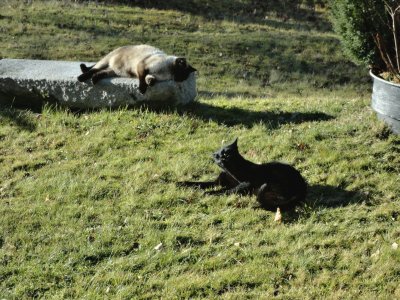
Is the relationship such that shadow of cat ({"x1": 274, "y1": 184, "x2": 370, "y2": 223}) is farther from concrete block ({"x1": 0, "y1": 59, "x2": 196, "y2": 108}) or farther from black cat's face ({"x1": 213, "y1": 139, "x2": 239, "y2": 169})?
concrete block ({"x1": 0, "y1": 59, "x2": 196, "y2": 108})

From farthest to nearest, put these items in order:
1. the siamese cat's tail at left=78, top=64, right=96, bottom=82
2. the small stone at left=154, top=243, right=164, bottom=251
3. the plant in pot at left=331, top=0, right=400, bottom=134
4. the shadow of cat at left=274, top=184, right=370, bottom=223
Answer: the siamese cat's tail at left=78, top=64, right=96, bottom=82, the plant in pot at left=331, top=0, right=400, bottom=134, the shadow of cat at left=274, top=184, right=370, bottom=223, the small stone at left=154, top=243, right=164, bottom=251

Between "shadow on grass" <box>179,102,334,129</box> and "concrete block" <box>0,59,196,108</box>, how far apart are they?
28 cm

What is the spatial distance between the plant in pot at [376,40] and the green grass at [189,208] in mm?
335

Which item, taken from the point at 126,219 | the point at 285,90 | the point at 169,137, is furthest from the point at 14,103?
the point at 285,90

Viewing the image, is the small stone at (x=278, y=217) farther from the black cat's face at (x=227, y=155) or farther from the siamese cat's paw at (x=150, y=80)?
the siamese cat's paw at (x=150, y=80)

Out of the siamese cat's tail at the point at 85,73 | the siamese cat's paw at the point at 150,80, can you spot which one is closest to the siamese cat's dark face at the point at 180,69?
the siamese cat's paw at the point at 150,80

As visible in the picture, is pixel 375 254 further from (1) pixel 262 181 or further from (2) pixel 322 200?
(1) pixel 262 181

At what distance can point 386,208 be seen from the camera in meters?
5.01

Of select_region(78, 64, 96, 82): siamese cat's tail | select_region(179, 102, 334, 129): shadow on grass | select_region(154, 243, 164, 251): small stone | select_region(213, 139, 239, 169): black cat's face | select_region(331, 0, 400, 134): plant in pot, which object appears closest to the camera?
select_region(154, 243, 164, 251): small stone

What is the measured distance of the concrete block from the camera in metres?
7.32

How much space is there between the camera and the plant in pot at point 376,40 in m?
6.60

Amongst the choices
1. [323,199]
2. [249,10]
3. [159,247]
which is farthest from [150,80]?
[249,10]

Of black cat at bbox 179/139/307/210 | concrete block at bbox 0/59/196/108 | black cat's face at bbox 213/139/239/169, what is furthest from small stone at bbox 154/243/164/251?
concrete block at bbox 0/59/196/108

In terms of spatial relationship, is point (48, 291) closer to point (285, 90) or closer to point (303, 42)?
point (285, 90)
